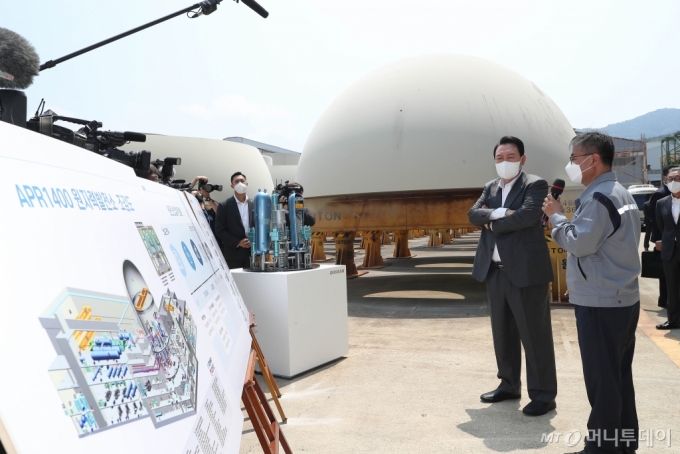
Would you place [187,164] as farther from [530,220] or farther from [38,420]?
[38,420]

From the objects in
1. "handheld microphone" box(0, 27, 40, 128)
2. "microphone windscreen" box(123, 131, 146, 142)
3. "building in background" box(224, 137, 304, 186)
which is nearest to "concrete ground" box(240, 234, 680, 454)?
"microphone windscreen" box(123, 131, 146, 142)

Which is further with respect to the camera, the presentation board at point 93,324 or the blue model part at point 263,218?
the blue model part at point 263,218

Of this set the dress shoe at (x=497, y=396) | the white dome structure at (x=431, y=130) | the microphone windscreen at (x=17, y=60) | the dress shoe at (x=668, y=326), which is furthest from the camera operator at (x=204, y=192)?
the dress shoe at (x=668, y=326)

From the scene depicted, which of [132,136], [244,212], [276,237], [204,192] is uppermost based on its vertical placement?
[132,136]

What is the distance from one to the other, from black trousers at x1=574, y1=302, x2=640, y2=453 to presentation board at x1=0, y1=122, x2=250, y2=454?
6.44 feet

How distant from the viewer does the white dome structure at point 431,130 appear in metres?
7.91

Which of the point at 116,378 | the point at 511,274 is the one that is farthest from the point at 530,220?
the point at 116,378

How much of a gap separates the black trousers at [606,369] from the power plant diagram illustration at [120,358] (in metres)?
2.15

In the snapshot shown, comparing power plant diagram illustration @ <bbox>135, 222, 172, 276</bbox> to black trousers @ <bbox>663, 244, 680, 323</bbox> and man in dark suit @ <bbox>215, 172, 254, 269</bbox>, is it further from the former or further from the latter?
black trousers @ <bbox>663, 244, 680, 323</bbox>

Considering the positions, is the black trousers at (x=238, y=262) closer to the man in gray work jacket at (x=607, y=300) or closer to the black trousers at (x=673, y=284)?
the man in gray work jacket at (x=607, y=300)

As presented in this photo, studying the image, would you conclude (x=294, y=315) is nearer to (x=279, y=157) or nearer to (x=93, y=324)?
(x=93, y=324)

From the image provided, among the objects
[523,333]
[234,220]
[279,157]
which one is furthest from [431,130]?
[279,157]

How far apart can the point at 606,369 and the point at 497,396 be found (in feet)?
3.99

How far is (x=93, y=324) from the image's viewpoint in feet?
3.40
